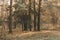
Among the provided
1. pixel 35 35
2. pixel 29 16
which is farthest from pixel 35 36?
pixel 29 16

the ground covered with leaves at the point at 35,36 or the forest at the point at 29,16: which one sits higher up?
the forest at the point at 29,16

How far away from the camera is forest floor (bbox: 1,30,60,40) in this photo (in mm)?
5059

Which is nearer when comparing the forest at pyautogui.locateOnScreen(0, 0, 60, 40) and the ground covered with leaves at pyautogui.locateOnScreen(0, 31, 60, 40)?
the ground covered with leaves at pyautogui.locateOnScreen(0, 31, 60, 40)

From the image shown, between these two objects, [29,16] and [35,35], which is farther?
[29,16]

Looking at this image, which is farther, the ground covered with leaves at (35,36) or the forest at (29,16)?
the forest at (29,16)

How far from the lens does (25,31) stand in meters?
5.34

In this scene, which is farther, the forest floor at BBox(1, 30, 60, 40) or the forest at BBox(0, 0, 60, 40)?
the forest at BBox(0, 0, 60, 40)

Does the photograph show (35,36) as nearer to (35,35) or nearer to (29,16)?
(35,35)

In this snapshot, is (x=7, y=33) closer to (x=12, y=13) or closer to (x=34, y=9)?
(x=12, y=13)

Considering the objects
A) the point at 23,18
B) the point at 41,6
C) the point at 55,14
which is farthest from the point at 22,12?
the point at 55,14

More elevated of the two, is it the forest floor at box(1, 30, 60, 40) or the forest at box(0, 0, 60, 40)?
the forest at box(0, 0, 60, 40)

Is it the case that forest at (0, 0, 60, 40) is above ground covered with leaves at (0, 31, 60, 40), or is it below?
above

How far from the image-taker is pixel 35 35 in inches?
202

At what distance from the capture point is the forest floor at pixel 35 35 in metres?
5.06
